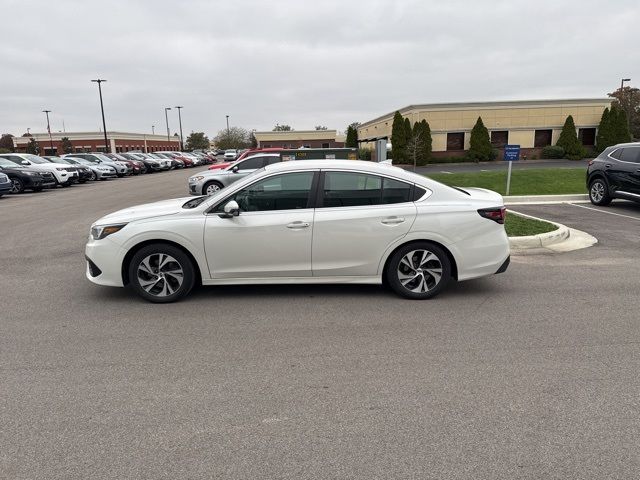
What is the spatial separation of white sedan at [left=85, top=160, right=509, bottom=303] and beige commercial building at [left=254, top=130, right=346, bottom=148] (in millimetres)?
78254

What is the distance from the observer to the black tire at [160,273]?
17.6 feet

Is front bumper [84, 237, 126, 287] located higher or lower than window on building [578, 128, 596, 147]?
lower

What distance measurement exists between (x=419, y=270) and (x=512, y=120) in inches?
1486

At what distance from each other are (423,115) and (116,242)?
36.1 m

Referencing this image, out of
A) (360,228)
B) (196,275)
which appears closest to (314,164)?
(360,228)

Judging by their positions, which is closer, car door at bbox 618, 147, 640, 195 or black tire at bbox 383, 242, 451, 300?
black tire at bbox 383, 242, 451, 300

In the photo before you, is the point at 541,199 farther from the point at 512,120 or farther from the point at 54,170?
the point at 512,120

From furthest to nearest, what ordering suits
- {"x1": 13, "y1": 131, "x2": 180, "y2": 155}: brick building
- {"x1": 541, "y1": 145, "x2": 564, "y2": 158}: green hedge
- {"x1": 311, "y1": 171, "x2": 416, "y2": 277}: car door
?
{"x1": 13, "y1": 131, "x2": 180, "y2": 155}: brick building, {"x1": 541, "y1": 145, "x2": 564, "y2": 158}: green hedge, {"x1": 311, "y1": 171, "x2": 416, "y2": 277}: car door

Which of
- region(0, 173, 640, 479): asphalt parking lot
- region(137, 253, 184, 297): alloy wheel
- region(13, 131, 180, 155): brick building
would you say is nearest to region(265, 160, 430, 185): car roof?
region(0, 173, 640, 479): asphalt parking lot

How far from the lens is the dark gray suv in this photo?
452 inches

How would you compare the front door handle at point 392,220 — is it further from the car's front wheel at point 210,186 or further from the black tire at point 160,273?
the car's front wheel at point 210,186

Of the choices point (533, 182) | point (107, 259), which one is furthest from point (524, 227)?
point (533, 182)

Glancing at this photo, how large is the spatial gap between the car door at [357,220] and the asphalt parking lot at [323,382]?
0.48 metres

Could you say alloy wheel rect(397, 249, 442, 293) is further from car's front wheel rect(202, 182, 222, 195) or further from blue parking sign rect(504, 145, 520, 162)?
car's front wheel rect(202, 182, 222, 195)
